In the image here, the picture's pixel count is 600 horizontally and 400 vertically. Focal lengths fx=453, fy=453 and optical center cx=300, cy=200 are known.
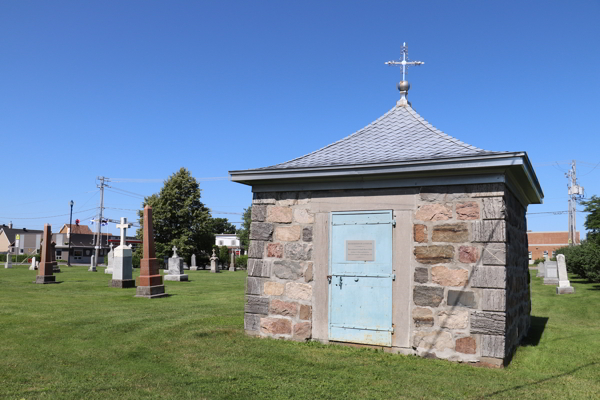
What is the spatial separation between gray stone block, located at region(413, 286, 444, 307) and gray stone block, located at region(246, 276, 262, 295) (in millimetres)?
2530

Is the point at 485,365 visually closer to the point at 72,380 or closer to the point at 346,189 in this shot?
the point at 346,189

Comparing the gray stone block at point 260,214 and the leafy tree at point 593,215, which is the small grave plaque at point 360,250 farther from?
the leafy tree at point 593,215

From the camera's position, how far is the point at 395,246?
661 centimetres

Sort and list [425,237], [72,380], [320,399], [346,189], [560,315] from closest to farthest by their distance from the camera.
Answer: 1. [320,399]
2. [72,380]
3. [425,237]
4. [346,189]
5. [560,315]

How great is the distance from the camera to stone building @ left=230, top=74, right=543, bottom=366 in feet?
19.7

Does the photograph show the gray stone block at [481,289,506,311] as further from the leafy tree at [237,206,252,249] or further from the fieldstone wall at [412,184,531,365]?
the leafy tree at [237,206,252,249]

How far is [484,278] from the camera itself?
19.6 ft

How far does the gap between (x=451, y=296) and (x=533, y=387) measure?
1.46 metres

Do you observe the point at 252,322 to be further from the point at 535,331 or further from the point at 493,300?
the point at 535,331

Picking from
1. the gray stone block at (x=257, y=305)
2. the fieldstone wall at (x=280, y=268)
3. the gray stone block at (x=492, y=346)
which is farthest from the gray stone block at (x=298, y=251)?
the gray stone block at (x=492, y=346)

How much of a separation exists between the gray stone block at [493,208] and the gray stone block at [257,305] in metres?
3.61

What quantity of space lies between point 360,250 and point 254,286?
193 centimetres

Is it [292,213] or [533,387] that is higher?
[292,213]

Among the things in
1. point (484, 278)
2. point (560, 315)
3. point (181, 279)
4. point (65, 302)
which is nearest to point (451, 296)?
point (484, 278)
